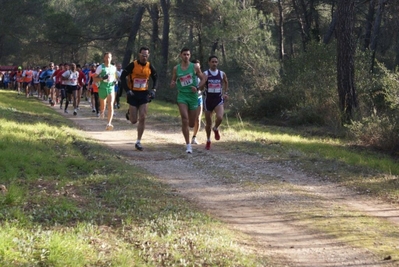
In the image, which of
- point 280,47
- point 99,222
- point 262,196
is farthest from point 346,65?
point 280,47

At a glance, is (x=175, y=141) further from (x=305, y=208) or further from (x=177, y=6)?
(x=177, y=6)

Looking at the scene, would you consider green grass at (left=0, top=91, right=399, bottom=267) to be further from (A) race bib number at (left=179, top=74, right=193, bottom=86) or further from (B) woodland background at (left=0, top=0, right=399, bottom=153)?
(B) woodland background at (left=0, top=0, right=399, bottom=153)

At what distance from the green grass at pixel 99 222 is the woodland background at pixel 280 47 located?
7.46 m

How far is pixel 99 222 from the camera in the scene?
223 inches

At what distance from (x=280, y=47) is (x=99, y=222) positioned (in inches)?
1165

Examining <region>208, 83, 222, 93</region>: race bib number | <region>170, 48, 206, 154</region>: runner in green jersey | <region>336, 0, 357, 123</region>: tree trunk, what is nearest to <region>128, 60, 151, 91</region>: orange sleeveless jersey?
<region>170, 48, 206, 154</region>: runner in green jersey

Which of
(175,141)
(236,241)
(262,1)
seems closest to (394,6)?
(262,1)

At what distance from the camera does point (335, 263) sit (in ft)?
17.2

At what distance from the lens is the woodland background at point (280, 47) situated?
1602 centimetres

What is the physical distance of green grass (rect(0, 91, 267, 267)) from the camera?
4.59 meters

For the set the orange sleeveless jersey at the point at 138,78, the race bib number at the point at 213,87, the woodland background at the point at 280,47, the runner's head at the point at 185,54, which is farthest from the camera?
the woodland background at the point at 280,47

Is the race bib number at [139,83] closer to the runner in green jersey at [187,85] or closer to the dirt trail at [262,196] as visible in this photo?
the runner in green jersey at [187,85]

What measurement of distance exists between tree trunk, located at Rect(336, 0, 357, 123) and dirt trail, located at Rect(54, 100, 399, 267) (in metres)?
5.24

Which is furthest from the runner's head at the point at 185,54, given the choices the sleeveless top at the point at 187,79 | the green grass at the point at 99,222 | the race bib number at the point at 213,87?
the green grass at the point at 99,222
